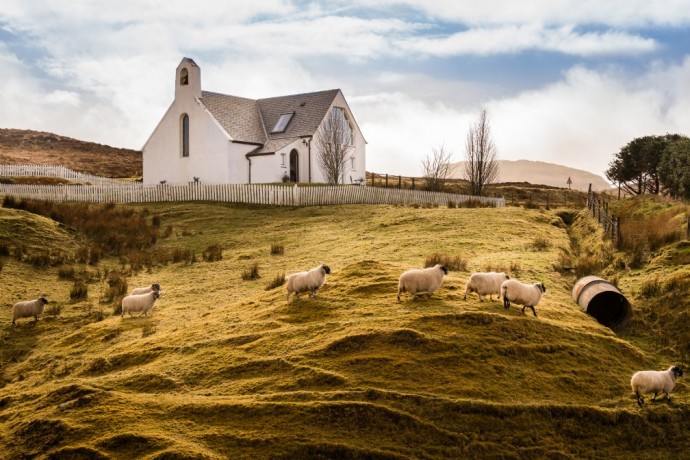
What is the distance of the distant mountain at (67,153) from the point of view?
317ft

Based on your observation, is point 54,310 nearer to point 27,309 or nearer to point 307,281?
point 27,309

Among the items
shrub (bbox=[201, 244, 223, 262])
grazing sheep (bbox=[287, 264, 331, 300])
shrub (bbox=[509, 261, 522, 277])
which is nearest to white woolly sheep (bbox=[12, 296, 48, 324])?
grazing sheep (bbox=[287, 264, 331, 300])

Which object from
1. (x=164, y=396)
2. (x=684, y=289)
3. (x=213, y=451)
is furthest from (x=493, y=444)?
(x=684, y=289)

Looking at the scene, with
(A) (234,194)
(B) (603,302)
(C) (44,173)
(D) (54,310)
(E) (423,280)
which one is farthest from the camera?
(C) (44,173)

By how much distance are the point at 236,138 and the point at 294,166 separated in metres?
5.01

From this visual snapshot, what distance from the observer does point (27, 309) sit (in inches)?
734

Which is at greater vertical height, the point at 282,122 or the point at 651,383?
the point at 282,122

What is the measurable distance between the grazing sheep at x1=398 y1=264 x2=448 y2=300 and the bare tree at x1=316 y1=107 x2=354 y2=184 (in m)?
39.4

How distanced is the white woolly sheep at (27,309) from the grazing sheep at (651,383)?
49.3ft

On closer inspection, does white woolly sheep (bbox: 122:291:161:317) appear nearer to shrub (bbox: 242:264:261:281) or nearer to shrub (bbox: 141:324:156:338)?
shrub (bbox: 141:324:156:338)

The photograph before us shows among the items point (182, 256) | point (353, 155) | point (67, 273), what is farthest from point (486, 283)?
point (353, 155)

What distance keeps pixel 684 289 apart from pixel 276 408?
11945 millimetres

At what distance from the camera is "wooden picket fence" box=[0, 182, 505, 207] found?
138 ft

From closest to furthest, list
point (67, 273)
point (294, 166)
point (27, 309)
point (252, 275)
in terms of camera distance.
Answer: point (27, 309) < point (252, 275) < point (67, 273) < point (294, 166)
